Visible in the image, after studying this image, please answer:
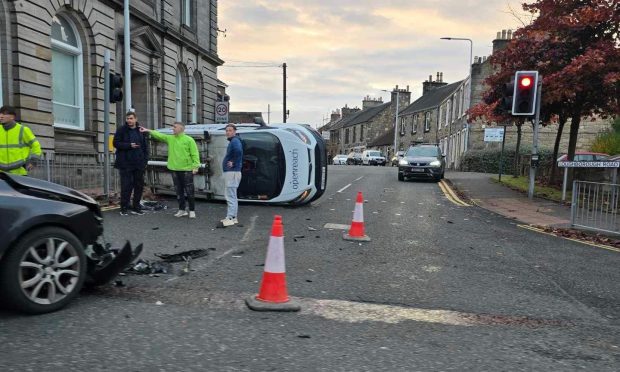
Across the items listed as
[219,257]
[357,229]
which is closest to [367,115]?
[357,229]

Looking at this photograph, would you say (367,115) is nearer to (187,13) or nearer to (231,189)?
(187,13)

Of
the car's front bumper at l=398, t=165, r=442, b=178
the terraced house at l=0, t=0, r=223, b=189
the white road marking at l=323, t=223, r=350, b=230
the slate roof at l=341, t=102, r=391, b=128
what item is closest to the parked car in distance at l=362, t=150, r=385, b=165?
the slate roof at l=341, t=102, r=391, b=128

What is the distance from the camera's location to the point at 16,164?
22.9 feet

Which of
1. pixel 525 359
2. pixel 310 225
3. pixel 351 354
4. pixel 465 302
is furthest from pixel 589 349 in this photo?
pixel 310 225

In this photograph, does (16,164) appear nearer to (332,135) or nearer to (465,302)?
(465,302)

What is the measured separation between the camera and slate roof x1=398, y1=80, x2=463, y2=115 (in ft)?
152

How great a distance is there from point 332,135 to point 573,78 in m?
74.9

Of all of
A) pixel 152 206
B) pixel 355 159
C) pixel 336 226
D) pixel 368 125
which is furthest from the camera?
pixel 368 125

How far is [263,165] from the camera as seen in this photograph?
1090 centimetres

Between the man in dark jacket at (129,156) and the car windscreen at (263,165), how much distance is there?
2.49 meters

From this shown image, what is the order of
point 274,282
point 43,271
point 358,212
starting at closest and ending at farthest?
point 43,271 → point 274,282 → point 358,212

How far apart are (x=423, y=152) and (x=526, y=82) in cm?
930

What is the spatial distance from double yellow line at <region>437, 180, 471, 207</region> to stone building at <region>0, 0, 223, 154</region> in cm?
1116

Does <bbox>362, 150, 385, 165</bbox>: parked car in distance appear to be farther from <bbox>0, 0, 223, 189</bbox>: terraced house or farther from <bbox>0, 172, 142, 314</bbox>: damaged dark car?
<bbox>0, 172, 142, 314</bbox>: damaged dark car
